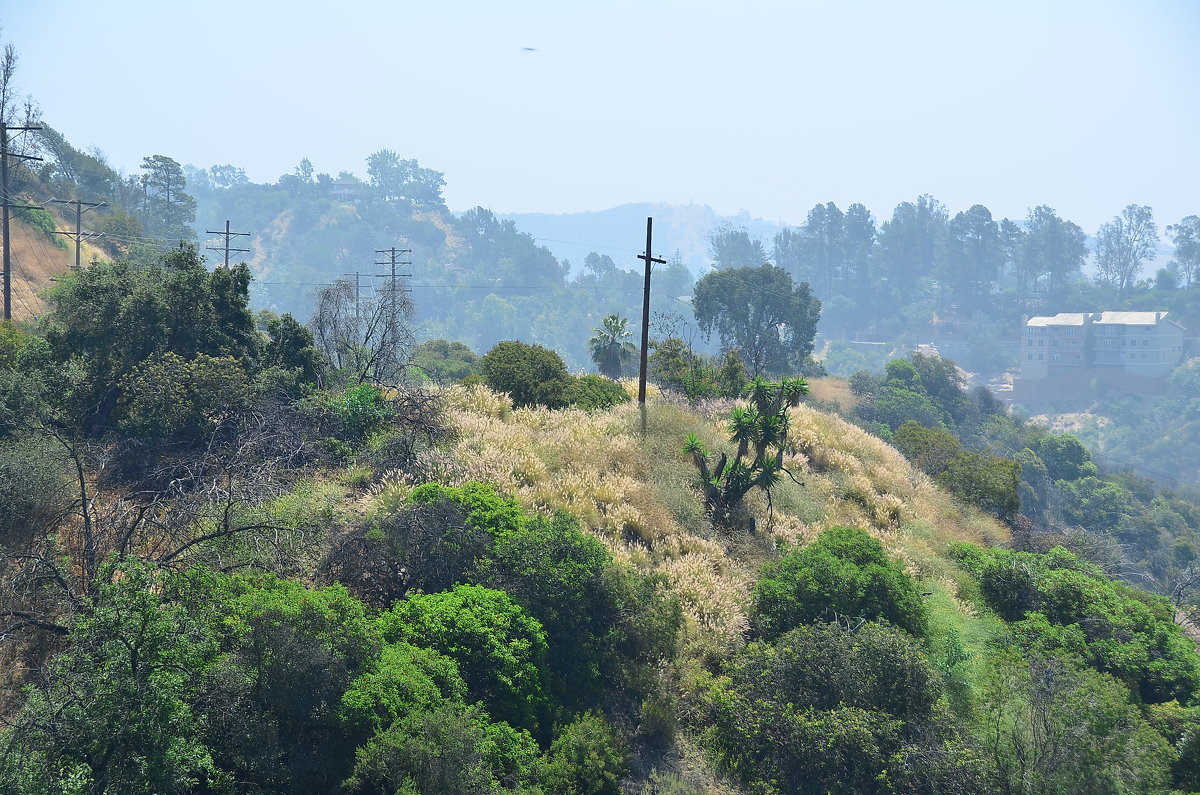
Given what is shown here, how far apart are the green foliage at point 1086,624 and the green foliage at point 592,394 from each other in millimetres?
11802

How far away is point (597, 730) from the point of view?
479 inches

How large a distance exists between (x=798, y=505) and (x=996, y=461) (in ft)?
50.3

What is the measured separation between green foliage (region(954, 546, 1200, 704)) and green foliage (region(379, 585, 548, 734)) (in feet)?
33.7

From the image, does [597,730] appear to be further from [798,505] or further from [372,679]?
[798,505]

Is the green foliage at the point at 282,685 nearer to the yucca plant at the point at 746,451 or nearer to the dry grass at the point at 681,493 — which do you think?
the dry grass at the point at 681,493

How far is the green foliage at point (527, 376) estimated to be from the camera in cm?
2570

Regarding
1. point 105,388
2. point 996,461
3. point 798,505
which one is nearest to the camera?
point 105,388

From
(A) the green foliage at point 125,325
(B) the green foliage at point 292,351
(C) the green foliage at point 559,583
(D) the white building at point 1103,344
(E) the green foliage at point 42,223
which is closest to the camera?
(C) the green foliage at point 559,583

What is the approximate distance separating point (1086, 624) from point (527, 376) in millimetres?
16594

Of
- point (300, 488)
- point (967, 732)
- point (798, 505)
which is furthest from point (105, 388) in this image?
point (967, 732)

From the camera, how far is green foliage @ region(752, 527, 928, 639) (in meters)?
15.6

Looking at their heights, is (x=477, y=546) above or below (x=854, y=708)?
above

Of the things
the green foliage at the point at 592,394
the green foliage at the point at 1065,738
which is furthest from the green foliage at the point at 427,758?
the green foliage at the point at 592,394

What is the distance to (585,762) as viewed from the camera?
11727 millimetres
